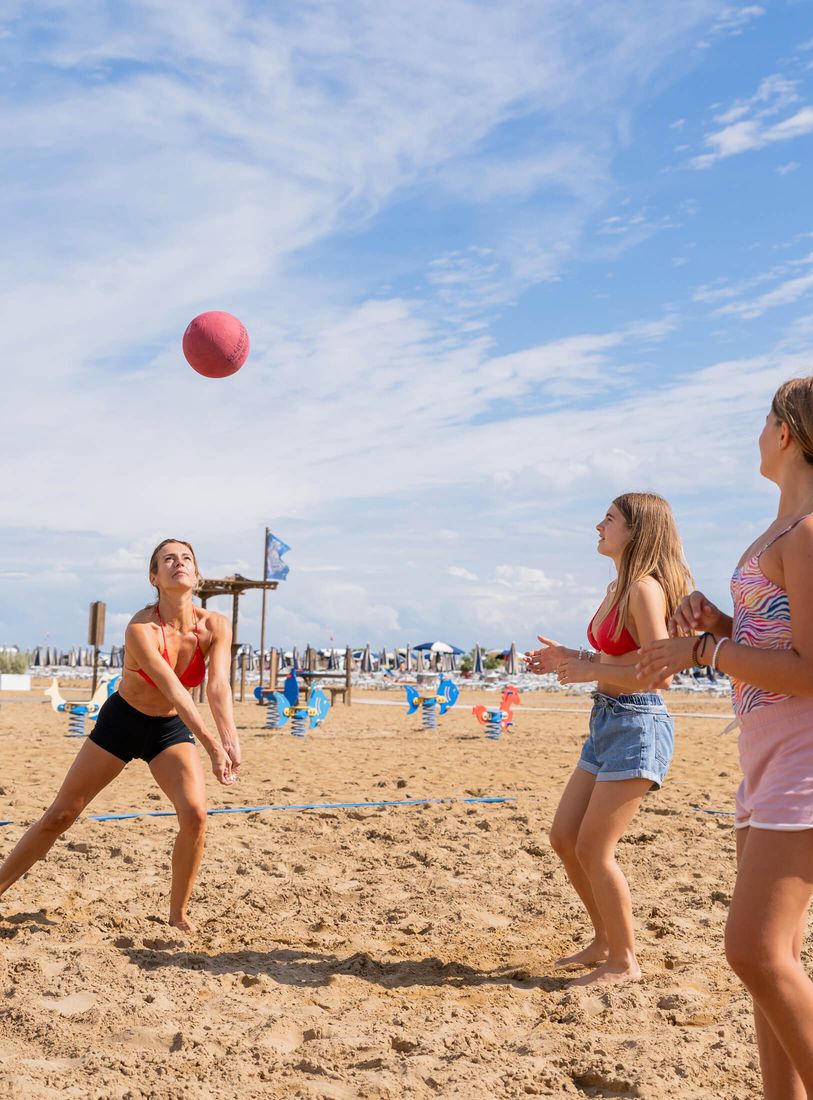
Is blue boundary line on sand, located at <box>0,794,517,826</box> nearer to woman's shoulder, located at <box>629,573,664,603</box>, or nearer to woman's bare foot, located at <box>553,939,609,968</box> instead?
woman's bare foot, located at <box>553,939,609,968</box>

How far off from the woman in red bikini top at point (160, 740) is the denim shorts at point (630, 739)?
147 cm

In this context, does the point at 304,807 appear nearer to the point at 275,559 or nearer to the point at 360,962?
the point at 360,962

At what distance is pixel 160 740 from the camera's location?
14.4ft

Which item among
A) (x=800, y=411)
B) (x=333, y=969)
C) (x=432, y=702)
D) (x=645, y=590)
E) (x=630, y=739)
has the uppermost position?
(x=800, y=411)

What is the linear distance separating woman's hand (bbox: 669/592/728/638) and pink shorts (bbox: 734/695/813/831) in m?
0.24

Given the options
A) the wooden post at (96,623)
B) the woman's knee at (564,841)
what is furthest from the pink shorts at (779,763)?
the wooden post at (96,623)

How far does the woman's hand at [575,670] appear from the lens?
3383 mm

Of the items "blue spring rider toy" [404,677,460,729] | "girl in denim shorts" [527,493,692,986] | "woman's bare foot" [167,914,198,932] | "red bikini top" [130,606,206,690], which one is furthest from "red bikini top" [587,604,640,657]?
"blue spring rider toy" [404,677,460,729]

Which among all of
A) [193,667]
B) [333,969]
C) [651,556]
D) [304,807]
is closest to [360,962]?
[333,969]

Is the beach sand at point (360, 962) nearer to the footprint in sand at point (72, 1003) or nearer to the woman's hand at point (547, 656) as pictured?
the footprint in sand at point (72, 1003)

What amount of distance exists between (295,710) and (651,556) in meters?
11.0

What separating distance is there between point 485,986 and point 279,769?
6587mm

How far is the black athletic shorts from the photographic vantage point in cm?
436

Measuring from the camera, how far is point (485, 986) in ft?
12.7
